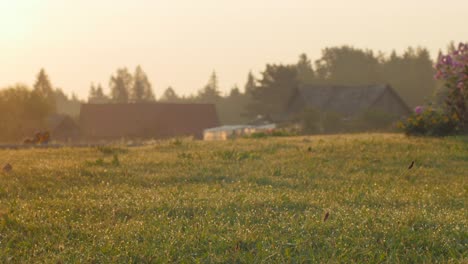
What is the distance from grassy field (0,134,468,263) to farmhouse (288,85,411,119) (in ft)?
129

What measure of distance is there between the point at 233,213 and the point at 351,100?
46.3 metres

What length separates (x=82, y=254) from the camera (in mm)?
4953

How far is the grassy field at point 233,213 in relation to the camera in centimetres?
506

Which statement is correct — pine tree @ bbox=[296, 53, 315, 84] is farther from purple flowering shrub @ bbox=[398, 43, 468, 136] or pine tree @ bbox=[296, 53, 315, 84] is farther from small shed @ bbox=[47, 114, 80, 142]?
purple flowering shrub @ bbox=[398, 43, 468, 136]

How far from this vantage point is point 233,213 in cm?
639

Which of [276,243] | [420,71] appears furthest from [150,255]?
[420,71]

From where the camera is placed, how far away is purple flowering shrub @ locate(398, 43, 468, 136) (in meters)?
17.4

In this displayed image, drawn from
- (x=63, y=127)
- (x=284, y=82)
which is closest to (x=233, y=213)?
(x=63, y=127)

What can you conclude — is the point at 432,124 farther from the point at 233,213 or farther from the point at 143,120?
the point at 143,120

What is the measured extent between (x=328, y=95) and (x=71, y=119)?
2919 centimetres

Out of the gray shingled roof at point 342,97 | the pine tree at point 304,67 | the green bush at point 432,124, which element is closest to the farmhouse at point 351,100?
the gray shingled roof at point 342,97

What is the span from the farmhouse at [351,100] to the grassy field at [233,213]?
39350 millimetres

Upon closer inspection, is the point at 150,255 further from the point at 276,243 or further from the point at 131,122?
the point at 131,122

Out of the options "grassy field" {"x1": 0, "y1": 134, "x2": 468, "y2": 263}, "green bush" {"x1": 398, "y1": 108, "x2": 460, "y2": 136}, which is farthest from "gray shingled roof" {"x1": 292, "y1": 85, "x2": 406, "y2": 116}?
"grassy field" {"x1": 0, "y1": 134, "x2": 468, "y2": 263}
